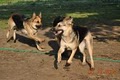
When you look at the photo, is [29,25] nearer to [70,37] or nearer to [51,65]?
[51,65]

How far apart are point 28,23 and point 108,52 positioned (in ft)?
9.75

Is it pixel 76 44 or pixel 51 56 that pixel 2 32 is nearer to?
pixel 51 56

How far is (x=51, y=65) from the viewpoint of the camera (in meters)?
9.93

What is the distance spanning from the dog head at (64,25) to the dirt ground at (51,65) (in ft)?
3.64

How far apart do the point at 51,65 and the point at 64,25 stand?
1457 mm

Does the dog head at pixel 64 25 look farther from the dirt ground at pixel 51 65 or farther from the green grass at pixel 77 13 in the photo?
the green grass at pixel 77 13

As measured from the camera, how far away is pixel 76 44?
31.2 ft

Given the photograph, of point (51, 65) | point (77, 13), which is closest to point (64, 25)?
point (51, 65)

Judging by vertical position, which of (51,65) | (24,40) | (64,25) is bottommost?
(24,40)

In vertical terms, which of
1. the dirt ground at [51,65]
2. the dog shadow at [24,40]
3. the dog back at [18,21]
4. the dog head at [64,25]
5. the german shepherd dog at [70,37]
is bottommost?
the dog shadow at [24,40]

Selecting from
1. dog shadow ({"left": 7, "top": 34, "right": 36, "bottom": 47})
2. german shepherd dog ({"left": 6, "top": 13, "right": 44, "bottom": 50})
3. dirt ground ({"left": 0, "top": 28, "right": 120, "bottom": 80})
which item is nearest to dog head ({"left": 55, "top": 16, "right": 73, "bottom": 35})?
dirt ground ({"left": 0, "top": 28, "right": 120, "bottom": 80})

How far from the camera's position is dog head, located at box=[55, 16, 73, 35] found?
29.7 ft

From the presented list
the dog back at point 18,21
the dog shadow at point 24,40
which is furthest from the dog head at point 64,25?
the dog shadow at point 24,40

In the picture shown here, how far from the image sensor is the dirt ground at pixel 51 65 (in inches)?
350
